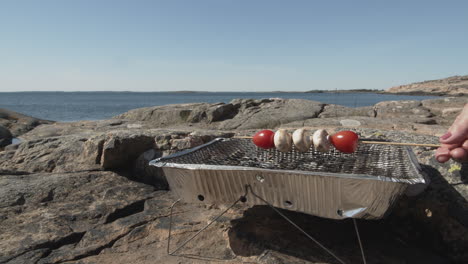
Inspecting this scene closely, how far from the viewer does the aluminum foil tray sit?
2.27 meters

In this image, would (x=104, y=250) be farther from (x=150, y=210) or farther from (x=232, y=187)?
(x=232, y=187)

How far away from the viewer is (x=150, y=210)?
4066mm

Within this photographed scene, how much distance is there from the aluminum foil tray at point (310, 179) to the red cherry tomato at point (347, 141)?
21cm

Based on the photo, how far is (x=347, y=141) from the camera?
3.30 m

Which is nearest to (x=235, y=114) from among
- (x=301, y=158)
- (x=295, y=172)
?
(x=301, y=158)

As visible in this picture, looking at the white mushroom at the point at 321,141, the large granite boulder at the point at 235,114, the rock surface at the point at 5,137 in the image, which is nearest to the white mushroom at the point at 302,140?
the white mushroom at the point at 321,141

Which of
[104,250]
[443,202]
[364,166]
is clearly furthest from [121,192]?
[443,202]

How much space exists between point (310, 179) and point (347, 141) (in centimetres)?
116

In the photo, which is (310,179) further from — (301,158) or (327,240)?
(301,158)

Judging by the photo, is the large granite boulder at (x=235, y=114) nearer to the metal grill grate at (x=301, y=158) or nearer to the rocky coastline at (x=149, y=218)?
the rocky coastline at (x=149, y=218)

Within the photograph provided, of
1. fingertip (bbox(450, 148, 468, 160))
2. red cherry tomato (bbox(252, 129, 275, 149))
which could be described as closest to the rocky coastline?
red cherry tomato (bbox(252, 129, 275, 149))

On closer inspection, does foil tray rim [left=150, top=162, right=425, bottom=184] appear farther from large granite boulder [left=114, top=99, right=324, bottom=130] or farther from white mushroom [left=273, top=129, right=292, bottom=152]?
large granite boulder [left=114, top=99, right=324, bottom=130]

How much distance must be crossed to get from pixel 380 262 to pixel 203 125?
7131mm

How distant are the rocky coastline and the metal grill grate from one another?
25.1 inches
